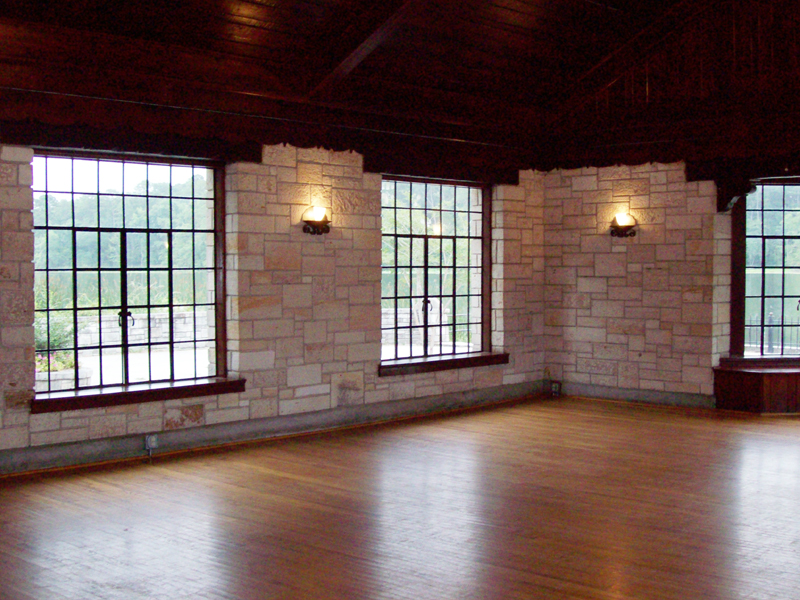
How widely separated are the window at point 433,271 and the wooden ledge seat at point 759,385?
2.62m

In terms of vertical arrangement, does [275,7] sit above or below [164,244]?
above

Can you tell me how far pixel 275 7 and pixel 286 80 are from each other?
90 cm

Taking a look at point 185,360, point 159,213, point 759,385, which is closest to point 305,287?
point 185,360

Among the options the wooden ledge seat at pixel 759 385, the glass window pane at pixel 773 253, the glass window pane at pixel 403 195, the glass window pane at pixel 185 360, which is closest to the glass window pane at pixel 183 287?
the glass window pane at pixel 185 360

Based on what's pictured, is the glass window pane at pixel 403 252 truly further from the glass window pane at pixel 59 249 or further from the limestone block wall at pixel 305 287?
the glass window pane at pixel 59 249

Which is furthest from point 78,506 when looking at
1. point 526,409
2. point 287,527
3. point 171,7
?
point 526,409

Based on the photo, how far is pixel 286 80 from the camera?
800 cm

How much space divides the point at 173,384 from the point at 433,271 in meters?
3.30

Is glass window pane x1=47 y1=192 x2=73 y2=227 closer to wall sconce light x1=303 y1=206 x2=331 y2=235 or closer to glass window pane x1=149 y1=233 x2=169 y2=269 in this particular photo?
glass window pane x1=149 y1=233 x2=169 y2=269

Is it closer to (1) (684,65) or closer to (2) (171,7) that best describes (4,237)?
(2) (171,7)

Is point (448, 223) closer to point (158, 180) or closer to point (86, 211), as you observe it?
point (158, 180)

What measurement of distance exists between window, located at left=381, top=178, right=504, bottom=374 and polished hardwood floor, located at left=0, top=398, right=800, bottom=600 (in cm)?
147

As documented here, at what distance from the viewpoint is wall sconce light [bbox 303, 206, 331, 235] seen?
820 cm

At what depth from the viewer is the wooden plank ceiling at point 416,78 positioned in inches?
268
